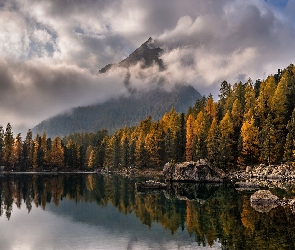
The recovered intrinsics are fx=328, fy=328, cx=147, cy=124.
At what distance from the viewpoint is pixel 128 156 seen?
154 meters

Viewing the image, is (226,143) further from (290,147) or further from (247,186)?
(247,186)

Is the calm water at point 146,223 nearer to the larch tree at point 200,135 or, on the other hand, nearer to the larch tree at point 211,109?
the larch tree at point 200,135

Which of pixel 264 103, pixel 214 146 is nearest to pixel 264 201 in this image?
pixel 214 146

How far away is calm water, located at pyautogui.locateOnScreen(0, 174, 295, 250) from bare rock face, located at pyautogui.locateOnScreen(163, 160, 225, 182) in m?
22.7

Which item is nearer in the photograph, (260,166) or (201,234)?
(201,234)

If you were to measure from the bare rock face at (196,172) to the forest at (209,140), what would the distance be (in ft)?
49.8

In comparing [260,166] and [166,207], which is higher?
[260,166]

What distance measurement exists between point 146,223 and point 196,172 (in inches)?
2031

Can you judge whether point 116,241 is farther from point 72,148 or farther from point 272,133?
point 72,148

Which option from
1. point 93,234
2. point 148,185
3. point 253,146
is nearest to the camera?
point 93,234

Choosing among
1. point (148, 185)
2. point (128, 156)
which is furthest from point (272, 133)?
point (128, 156)

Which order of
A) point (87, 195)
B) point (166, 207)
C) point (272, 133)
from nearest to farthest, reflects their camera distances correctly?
1. point (166, 207)
2. point (87, 195)
3. point (272, 133)

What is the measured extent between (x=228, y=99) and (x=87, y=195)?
81013mm

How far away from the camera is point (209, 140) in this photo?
11438cm
